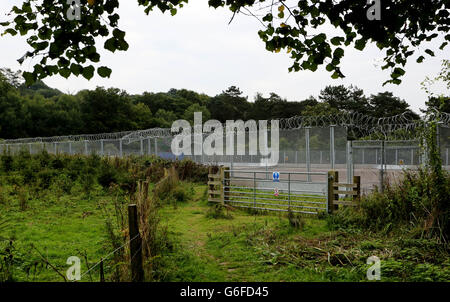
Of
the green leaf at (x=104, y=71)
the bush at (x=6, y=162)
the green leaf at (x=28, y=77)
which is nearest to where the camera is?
the green leaf at (x=28, y=77)

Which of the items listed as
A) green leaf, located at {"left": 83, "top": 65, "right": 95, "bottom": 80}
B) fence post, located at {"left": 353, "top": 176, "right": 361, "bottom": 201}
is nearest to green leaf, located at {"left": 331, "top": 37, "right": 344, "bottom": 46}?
green leaf, located at {"left": 83, "top": 65, "right": 95, "bottom": 80}

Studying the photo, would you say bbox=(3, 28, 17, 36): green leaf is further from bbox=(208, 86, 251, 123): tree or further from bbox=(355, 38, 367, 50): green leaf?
bbox=(208, 86, 251, 123): tree

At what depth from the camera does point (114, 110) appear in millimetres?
56125

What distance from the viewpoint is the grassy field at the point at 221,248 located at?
178 inches

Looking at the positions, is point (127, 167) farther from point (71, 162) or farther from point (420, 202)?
point (420, 202)

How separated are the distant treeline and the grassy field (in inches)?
1676

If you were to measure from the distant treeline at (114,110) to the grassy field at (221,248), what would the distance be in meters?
42.6

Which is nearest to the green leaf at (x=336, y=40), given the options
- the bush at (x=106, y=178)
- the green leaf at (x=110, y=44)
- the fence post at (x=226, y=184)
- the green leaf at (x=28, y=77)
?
the green leaf at (x=110, y=44)

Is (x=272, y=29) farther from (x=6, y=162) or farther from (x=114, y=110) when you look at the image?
(x=114, y=110)

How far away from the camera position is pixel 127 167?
650 inches

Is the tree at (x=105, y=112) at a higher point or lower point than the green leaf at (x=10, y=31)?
higher

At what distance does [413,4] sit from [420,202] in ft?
11.1

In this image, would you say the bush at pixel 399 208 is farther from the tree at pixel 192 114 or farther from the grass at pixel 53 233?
the tree at pixel 192 114

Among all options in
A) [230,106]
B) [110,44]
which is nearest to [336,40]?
[110,44]
